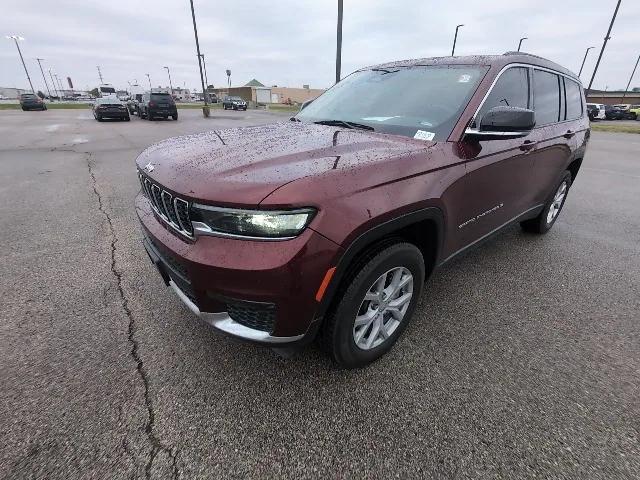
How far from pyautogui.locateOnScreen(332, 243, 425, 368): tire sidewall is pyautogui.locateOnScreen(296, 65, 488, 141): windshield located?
0.77 metres

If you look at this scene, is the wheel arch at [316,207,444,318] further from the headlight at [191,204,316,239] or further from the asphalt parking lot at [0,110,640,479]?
the asphalt parking lot at [0,110,640,479]

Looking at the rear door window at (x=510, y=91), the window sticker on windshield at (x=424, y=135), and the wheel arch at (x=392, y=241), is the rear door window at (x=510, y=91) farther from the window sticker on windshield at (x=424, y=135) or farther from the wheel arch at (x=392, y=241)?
the wheel arch at (x=392, y=241)

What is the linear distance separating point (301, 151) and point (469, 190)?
3.87 feet

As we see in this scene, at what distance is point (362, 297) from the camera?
1.84 meters

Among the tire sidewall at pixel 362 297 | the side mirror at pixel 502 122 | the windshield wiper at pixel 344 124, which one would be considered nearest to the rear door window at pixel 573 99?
the side mirror at pixel 502 122

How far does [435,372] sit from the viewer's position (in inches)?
83.4

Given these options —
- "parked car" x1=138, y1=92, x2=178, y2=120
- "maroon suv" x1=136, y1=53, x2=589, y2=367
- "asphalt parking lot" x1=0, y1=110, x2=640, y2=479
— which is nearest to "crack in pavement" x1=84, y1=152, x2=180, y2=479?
"asphalt parking lot" x1=0, y1=110, x2=640, y2=479

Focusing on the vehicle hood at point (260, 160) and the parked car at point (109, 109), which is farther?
the parked car at point (109, 109)

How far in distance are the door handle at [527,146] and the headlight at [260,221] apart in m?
2.20

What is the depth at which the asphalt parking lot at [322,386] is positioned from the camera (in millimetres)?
1624

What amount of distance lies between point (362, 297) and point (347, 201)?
1.80 ft

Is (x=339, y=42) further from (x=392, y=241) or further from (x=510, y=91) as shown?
(x=392, y=241)

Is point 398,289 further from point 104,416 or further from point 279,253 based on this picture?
point 104,416

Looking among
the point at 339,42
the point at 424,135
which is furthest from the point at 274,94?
the point at 424,135
